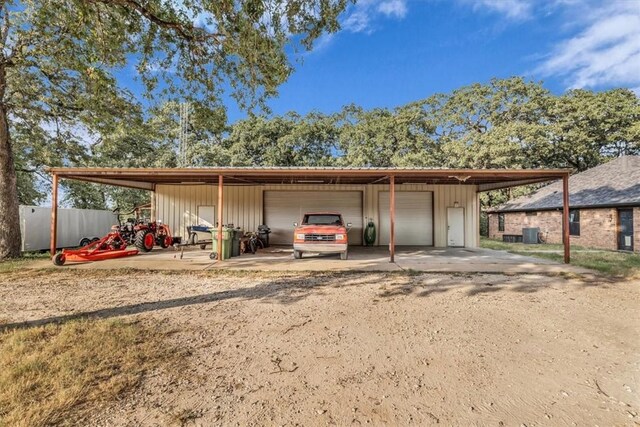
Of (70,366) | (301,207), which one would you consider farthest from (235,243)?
(70,366)

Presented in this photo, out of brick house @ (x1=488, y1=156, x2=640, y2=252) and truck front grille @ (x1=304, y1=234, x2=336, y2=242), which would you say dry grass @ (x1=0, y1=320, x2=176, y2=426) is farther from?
brick house @ (x1=488, y1=156, x2=640, y2=252)

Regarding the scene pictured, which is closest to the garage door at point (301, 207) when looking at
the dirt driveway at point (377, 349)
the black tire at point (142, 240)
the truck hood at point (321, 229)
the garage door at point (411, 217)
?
the garage door at point (411, 217)

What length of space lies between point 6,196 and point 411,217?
47.9ft

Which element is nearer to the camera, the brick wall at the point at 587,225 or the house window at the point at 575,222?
the brick wall at the point at 587,225

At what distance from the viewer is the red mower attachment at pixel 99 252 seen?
9.00 meters

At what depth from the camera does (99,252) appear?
32.7 feet

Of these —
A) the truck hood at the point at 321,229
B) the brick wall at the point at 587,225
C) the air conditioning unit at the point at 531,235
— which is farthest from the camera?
the air conditioning unit at the point at 531,235

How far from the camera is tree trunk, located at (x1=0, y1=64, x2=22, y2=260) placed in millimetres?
9852

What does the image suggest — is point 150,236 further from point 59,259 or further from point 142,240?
point 59,259

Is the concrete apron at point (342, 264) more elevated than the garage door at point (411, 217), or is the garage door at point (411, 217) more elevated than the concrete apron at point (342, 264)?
the garage door at point (411, 217)

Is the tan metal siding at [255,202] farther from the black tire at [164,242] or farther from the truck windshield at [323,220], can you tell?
the truck windshield at [323,220]

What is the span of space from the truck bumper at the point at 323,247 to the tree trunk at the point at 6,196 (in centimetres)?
905

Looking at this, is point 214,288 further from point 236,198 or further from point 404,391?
point 236,198

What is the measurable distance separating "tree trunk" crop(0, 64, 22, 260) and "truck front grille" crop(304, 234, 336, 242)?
9.26 m
